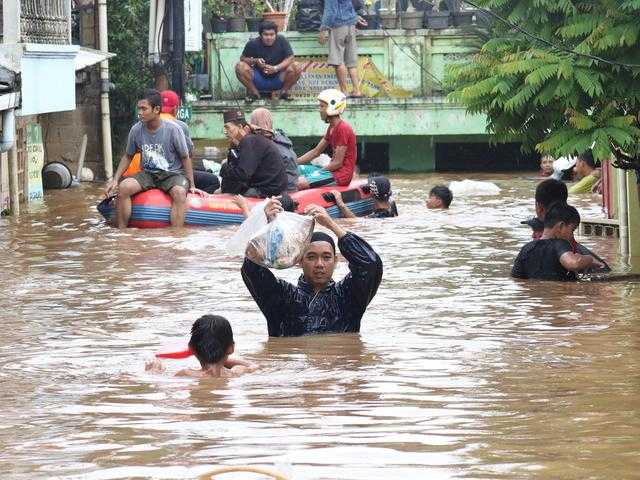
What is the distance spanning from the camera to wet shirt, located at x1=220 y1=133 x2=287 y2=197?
16.8 meters

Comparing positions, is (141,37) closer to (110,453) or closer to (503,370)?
(503,370)

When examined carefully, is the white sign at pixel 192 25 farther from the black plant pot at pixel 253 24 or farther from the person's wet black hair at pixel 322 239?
the person's wet black hair at pixel 322 239

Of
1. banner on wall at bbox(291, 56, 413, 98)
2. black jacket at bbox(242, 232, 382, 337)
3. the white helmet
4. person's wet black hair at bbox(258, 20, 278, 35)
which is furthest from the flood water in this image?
banner on wall at bbox(291, 56, 413, 98)

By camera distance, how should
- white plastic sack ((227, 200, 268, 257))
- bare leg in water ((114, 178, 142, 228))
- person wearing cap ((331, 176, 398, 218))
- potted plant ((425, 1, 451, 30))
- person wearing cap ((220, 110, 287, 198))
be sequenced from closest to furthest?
white plastic sack ((227, 200, 268, 257)) → bare leg in water ((114, 178, 142, 228)) → person wearing cap ((220, 110, 287, 198)) → person wearing cap ((331, 176, 398, 218)) → potted plant ((425, 1, 451, 30))

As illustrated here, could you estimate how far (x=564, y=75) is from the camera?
34.7 feet

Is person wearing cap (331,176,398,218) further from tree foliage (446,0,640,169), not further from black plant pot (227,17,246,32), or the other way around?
black plant pot (227,17,246,32)

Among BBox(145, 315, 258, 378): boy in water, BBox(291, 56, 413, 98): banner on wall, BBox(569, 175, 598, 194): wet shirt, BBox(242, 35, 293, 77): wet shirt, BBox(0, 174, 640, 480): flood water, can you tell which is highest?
BBox(242, 35, 293, 77): wet shirt

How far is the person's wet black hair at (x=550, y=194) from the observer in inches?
474

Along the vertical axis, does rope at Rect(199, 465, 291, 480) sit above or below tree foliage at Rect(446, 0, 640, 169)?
below

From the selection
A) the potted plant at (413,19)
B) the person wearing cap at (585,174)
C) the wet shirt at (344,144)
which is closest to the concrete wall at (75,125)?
the potted plant at (413,19)

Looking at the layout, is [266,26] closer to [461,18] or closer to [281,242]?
[461,18]

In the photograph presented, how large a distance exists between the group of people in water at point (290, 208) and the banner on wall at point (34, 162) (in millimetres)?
2173

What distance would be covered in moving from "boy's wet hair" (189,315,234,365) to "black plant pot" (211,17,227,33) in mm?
17708

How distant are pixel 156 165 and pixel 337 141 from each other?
232 centimetres
